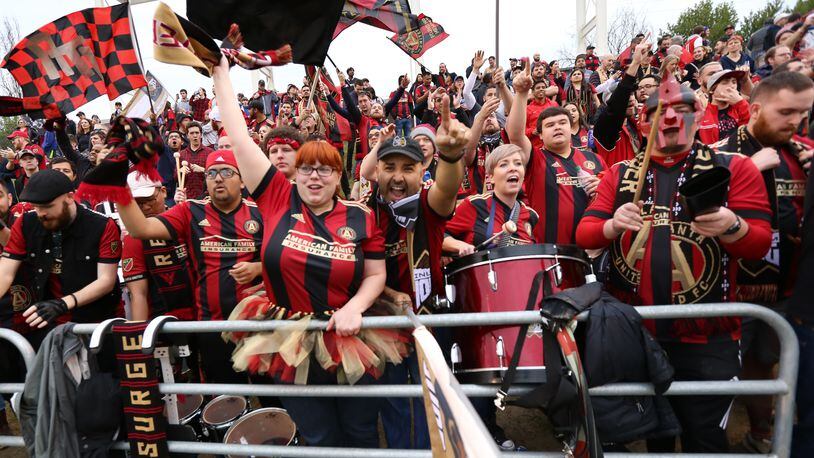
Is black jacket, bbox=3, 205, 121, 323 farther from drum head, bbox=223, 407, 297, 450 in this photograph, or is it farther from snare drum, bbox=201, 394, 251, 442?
drum head, bbox=223, 407, 297, 450

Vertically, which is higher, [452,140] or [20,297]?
[452,140]

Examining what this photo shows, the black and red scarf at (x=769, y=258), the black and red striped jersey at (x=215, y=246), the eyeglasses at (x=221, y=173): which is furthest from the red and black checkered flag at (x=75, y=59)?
the black and red scarf at (x=769, y=258)

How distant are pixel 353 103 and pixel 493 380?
5.89 meters

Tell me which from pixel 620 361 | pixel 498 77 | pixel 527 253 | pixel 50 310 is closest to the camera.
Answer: pixel 620 361

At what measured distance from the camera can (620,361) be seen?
2186mm

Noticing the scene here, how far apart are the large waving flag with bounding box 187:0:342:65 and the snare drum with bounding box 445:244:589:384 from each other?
7.31 feet

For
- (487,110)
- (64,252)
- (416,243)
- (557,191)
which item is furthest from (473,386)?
(64,252)

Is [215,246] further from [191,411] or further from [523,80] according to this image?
Result: [523,80]

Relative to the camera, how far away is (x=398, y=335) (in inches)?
A: 102

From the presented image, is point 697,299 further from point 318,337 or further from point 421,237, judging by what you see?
point 318,337

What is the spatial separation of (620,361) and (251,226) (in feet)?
8.45

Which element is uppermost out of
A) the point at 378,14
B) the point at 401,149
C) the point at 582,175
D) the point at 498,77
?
the point at 378,14

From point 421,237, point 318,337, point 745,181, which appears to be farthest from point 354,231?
point 745,181

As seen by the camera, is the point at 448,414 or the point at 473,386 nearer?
the point at 448,414
